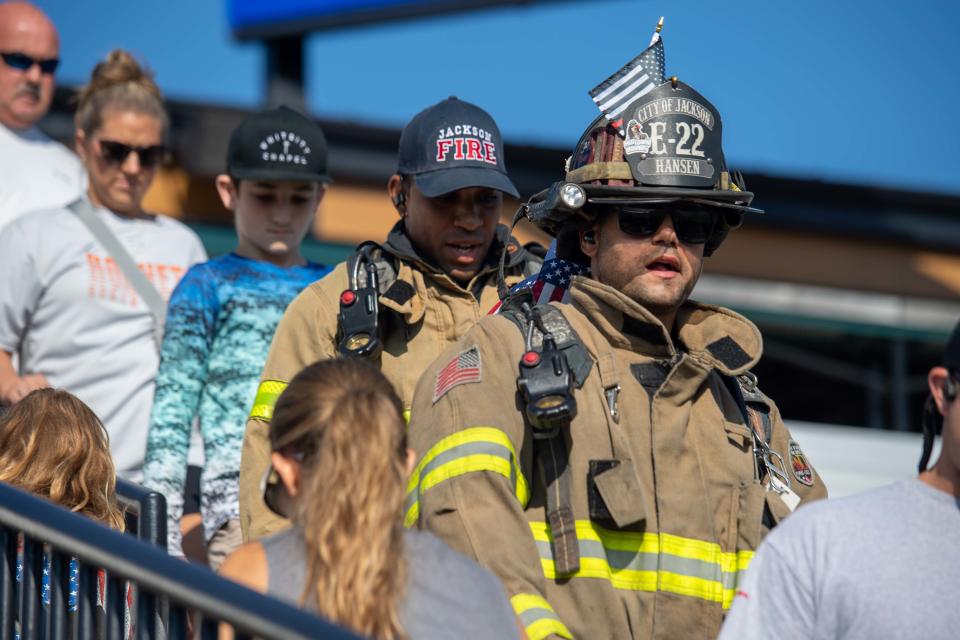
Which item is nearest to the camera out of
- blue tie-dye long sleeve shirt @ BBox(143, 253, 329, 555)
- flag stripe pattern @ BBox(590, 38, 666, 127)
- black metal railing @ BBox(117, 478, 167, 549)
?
black metal railing @ BBox(117, 478, 167, 549)

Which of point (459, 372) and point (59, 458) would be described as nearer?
point (59, 458)

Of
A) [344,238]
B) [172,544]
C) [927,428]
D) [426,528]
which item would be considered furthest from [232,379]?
[344,238]

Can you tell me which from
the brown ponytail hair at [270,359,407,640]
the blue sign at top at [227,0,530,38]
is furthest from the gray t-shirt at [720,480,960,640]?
the blue sign at top at [227,0,530,38]

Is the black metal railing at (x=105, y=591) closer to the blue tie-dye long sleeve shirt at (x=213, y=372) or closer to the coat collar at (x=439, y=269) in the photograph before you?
the blue tie-dye long sleeve shirt at (x=213, y=372)

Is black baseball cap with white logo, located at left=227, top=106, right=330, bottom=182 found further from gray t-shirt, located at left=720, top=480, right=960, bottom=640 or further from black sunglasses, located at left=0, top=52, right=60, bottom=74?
gray t-shirt, located at left=720, top=480, right=960, bottom=640

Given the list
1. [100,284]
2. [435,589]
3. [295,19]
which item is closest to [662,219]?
[435,589]

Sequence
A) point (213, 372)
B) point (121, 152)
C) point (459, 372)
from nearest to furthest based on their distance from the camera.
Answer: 1. point (459, 372)
2. point (213, 372)
3. point (121, 152)

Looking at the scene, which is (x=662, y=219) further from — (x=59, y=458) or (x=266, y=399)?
(x=59, y=458)

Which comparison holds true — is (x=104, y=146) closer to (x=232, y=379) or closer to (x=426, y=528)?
(x=232, y=379)

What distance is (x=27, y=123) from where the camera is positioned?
6309 mm

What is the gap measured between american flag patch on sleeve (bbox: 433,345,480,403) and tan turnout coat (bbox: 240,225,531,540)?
59 centimetres

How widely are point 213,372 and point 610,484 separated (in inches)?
71.5

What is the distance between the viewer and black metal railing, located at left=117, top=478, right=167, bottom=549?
4.14 m

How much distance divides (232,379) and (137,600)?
217 cm
